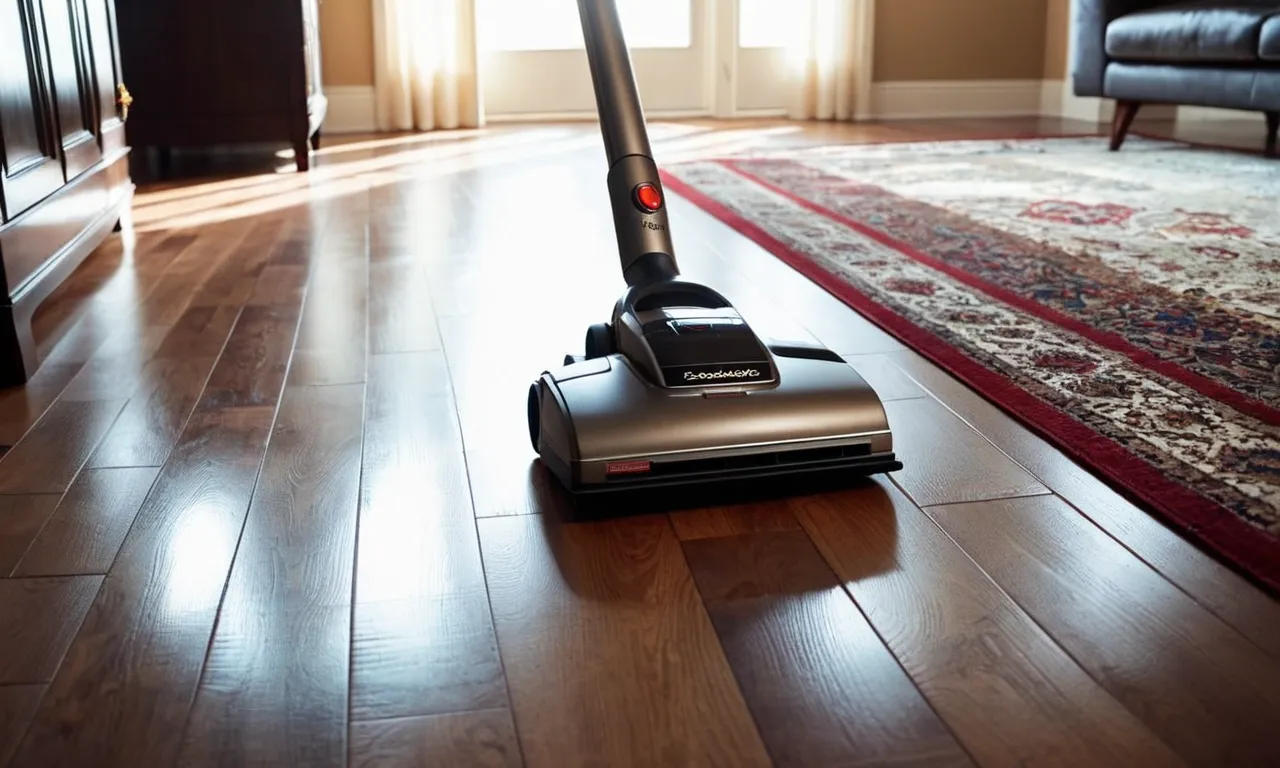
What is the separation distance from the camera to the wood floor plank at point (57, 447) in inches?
52.2

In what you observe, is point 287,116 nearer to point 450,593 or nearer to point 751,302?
point 751,302

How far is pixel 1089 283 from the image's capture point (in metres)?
2.20

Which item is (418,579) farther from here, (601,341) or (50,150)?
(50,150)

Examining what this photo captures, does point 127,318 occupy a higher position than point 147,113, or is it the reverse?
point 147,113

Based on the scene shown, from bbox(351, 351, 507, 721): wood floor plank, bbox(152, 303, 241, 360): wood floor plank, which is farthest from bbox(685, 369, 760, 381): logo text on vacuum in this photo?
bbox(152, 303, 241, 360): wood floor plank

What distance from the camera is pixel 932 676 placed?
3.01 ft

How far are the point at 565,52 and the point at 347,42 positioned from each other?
3.03ft

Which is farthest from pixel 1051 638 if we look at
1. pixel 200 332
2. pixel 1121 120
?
pixel 1121 120

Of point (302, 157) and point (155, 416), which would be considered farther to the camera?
point (302, 157)

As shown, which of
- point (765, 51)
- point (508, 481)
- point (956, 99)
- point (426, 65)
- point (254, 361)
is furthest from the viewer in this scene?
point (956, 99)

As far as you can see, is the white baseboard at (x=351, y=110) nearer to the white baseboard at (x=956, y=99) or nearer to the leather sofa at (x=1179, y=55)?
the white baseboard at (x=956, y=99)

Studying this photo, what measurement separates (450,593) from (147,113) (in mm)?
3179

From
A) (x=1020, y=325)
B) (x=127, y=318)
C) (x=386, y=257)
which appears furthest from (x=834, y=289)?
(x=127, y=318)

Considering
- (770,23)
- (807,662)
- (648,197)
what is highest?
(770,23)
